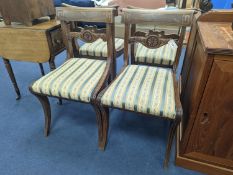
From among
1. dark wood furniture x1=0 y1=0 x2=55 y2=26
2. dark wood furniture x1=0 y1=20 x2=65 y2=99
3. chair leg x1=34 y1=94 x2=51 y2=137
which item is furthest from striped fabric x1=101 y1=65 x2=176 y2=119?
dark wood furniture x1=0 y1=0 x2=55 y2=26

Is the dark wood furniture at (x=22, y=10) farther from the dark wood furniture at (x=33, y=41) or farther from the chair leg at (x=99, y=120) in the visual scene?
the chair leg at (x=99, y=120)

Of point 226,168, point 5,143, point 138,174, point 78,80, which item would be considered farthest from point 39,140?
point 226,168

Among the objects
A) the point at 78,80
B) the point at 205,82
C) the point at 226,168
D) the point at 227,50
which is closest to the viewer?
the point at 227,50

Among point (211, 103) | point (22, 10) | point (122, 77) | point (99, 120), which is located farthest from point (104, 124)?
point (22, 10)

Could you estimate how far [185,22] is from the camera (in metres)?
1.19

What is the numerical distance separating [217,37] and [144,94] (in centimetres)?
47

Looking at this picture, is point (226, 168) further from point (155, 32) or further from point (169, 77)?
point (155, 32)

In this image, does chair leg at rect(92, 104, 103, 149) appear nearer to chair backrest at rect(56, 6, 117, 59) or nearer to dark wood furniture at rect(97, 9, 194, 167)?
dark wood furniture at rect(97, 9, 194, 167)

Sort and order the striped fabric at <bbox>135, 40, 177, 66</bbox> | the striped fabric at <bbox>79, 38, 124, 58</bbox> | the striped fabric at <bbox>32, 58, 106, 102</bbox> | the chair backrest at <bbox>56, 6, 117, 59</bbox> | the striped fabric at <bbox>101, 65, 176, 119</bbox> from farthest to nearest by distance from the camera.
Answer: the striped fabric at <bbox>79, 38, 124, 58</bbox> → the striped fabric at <bbox>135, 40, 177, 66</bbox> → the chair backrest at <bbox>56, 6, 117, 59</bbox> → the striped fabric at <bbox>32, 58, 106, 102</bbox> → the striped fabric at <bbox>101, 65, 176, 119</bbox>

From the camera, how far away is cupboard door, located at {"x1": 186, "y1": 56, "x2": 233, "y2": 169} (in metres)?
0.86

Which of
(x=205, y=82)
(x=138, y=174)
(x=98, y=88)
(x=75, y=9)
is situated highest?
(x=75, y=9)

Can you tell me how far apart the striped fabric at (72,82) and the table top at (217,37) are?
70 cm

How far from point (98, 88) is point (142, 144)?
575 millimetres

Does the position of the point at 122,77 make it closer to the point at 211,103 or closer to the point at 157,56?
the point at 157,56
